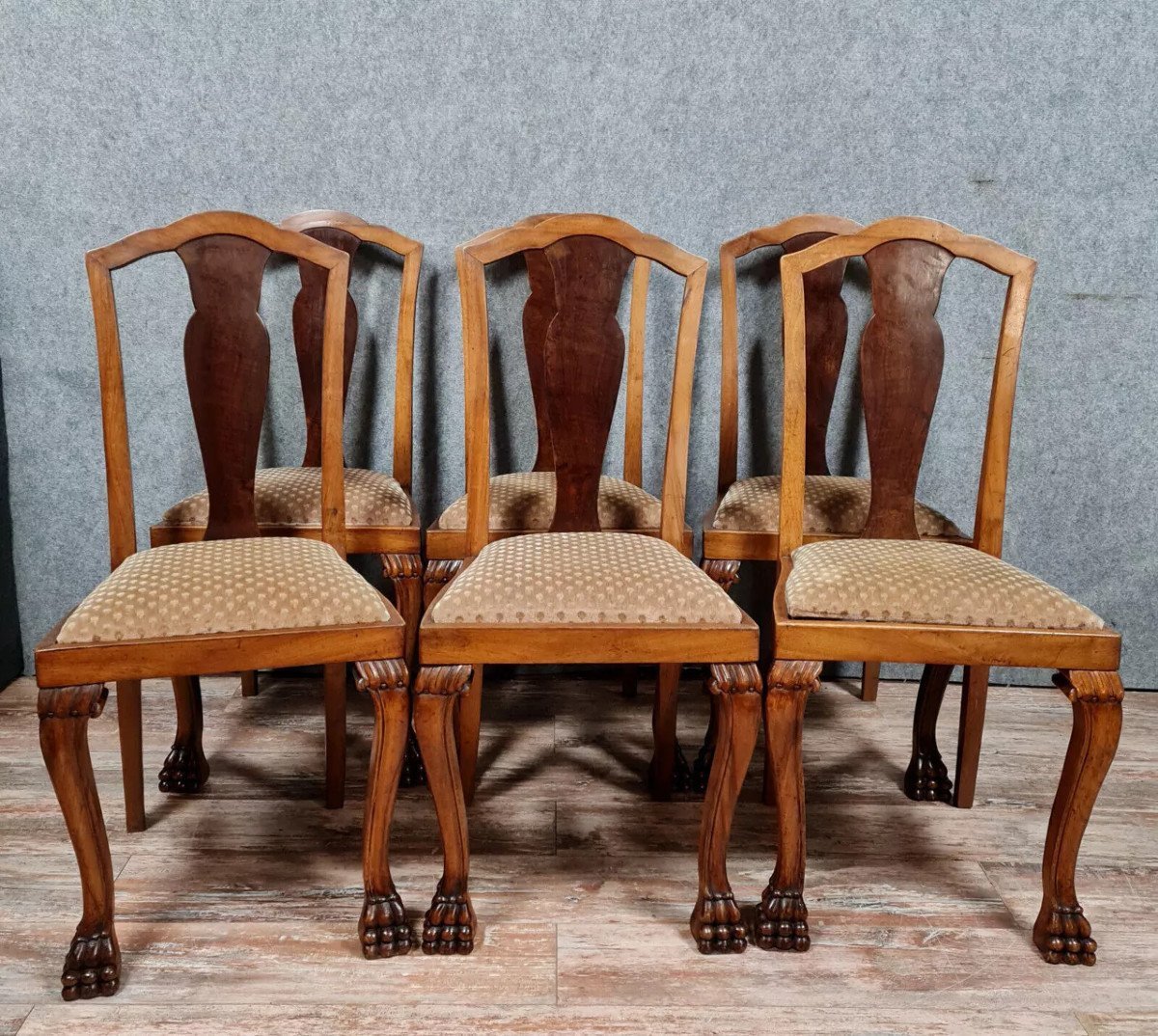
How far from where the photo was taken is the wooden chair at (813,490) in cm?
185

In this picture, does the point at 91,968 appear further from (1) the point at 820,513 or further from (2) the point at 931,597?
(1) the point at 820,513

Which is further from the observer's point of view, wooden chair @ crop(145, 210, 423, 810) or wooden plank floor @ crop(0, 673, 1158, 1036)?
wooden chair @ crop(145, 210, 423, 810)

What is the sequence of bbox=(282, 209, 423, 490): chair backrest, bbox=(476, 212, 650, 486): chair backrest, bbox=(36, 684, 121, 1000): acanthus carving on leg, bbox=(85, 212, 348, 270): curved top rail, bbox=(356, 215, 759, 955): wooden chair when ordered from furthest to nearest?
1. bbox=(282, 209, 423, 490): chair backrest
2. bbox=(476, 212, 650, 486): chair backrest
3. bbox=(85, 212, 348, 270): curved top rail
4. bbox=(356, 215, 759, 955): wooden chair
5. bbox=(36, 684, 121, 1000): acanthus carving on leg

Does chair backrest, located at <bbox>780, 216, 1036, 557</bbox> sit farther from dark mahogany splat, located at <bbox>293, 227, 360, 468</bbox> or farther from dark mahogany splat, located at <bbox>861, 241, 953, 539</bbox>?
dark mahogany splat, located at <bbox>293, 227, 360, 468</bbox>

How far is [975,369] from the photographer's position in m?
2.33

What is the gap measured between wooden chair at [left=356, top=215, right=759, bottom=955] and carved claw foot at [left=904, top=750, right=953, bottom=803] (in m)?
0.62

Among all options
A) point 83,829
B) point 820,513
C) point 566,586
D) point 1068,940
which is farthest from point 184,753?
point 1068,940

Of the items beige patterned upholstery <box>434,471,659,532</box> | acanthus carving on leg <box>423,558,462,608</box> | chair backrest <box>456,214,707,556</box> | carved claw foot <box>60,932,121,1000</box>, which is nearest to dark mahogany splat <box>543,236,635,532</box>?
chair backrest <box>456,214,707,556</box>

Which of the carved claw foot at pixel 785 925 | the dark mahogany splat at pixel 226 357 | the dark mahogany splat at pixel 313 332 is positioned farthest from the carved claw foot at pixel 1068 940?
the dark mahogany splat at pixel 313 332

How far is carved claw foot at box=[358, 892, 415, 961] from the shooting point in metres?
→ 1.39

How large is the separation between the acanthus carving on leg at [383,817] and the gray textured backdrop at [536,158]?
107 cm

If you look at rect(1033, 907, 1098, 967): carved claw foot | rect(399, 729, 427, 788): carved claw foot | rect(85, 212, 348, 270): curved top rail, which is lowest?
rect(399, 729, 427, 788): carved claw foot

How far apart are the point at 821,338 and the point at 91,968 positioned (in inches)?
67.0

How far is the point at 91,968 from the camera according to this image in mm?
1306
